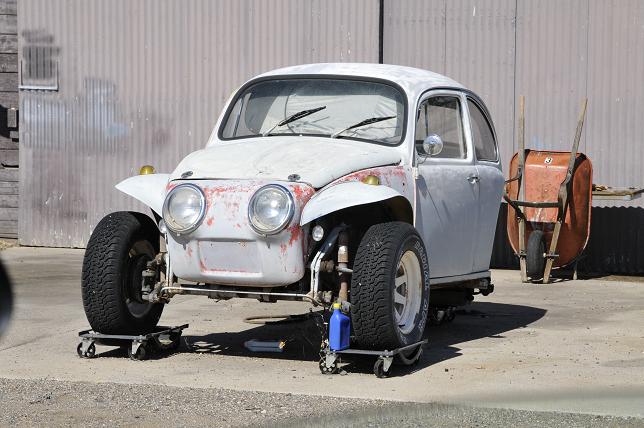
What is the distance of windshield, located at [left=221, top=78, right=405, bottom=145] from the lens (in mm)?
8227

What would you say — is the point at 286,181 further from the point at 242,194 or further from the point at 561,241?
the point at 561,241

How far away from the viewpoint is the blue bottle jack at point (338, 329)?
7.02 metres

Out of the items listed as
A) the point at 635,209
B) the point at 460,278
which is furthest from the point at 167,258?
the point at 635,209

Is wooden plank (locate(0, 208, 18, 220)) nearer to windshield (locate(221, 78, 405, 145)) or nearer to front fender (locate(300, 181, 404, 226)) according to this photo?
windshield (locate(221, 78, 405, 145))

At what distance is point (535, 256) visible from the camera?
41.2 ft

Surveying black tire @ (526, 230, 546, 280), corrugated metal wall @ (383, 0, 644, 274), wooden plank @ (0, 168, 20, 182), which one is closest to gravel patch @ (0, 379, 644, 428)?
black tire @ (526, 230, 546, 280)

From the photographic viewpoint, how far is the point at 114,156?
15344 millimetres

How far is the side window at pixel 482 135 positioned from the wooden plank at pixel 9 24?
832 cm

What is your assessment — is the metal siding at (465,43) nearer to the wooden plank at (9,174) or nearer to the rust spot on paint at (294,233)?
the wooden plank at (9,174)

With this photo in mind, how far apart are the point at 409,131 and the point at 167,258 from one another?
181 cm

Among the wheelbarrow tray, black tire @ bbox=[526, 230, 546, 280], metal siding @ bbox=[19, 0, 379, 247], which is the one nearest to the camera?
black tire @ bbox=[526, 230, 546, 280]

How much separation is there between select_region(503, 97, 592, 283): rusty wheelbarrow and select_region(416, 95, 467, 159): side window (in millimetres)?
3585

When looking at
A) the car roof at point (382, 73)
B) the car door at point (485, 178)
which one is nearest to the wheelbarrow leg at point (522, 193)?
the car door at point (485, 178)

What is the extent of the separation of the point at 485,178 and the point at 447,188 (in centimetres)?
69
